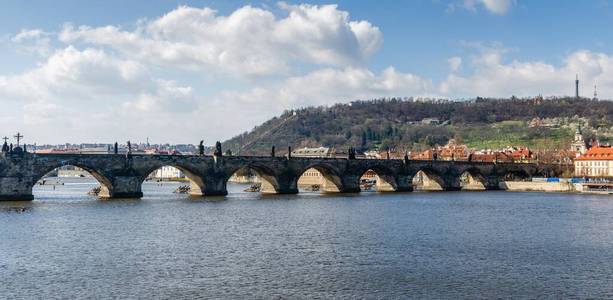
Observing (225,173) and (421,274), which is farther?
(225,173)

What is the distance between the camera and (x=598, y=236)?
4219 cm

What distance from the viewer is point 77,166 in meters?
68.4

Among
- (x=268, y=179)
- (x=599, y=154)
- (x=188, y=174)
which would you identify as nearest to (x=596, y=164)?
(x=599, y=154)

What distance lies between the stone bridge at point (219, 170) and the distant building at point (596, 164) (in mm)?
19241

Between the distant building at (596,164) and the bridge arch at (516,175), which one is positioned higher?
the distant building at (596,164)

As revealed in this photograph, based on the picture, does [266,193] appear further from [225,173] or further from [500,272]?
[500,272]

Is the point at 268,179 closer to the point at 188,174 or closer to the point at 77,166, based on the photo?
the point at 188,174

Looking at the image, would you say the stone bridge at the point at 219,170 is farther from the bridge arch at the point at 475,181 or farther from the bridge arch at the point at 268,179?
the bridge arch at the point at 475,181

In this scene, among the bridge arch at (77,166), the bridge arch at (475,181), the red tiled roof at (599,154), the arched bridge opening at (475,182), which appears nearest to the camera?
the bridge arch at (77,166)

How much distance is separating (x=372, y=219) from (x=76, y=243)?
2316cm

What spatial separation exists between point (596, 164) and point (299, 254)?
10473 cm

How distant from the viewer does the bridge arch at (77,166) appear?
215 feet


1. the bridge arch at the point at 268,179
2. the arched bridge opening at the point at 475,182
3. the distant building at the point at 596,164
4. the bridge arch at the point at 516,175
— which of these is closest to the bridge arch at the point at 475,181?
the arched bridge opening at the point at 475,182

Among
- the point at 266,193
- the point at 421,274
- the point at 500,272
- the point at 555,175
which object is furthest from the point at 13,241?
the point at 555,175
